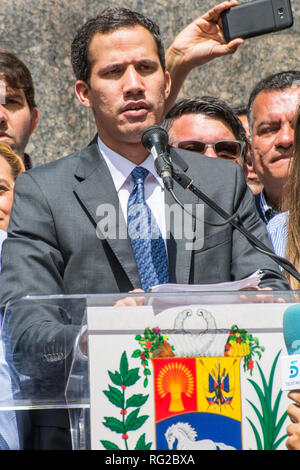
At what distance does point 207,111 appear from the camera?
410cm

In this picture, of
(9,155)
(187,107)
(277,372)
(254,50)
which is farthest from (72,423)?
(254,50)

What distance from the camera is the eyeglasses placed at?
3.91 m

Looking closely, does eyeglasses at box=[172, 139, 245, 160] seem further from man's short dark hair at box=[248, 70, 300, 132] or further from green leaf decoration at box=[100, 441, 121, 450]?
green leaf decoration at box=[100, 441, 121, 450]

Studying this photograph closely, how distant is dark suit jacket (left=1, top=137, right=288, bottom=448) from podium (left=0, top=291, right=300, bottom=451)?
67cm

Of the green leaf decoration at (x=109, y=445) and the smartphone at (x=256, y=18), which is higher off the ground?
the smartphone at (x=256, y=18)

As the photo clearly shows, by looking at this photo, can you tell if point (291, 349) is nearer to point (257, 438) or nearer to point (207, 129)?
point (257, 438)

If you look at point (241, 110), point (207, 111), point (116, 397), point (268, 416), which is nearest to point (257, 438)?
point (268, 416)

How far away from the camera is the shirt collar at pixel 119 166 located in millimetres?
2904

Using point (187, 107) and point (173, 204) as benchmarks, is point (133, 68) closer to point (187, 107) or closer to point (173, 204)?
point (173, 204)

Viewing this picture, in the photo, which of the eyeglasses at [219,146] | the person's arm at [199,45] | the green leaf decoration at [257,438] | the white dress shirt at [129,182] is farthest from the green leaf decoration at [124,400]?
the eyeglasses at [219,146]

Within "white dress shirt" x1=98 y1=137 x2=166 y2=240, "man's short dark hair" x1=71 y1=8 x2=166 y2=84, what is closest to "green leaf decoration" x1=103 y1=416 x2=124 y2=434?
"white dress shirt" x1=98 y1=137 x2=166 y2=240

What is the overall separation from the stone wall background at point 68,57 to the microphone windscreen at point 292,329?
135 inches

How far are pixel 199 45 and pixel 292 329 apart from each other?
2.24 m

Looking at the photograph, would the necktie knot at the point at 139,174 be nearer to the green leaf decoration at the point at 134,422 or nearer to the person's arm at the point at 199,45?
the person's arm at the point at 199,45
